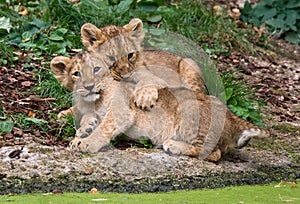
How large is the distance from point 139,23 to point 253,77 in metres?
3.90

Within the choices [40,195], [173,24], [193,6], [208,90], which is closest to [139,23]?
[208,90]

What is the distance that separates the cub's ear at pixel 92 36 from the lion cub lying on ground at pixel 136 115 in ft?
0.28

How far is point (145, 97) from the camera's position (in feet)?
24.8

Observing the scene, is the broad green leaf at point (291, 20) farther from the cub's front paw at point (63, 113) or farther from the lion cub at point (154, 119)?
the cub's front paw at point (63, 113)

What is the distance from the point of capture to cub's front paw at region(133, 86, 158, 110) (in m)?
7.54

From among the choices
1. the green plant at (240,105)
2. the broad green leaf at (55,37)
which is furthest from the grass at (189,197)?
the broad green leaf at (55,37)

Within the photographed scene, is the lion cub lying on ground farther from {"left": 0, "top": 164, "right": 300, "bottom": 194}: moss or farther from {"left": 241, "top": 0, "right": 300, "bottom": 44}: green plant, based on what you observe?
{"left": 241, "top": 0, "right": 300, "bottom": 44}: green plant

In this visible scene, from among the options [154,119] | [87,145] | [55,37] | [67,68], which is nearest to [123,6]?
[55,37]

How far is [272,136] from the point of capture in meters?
8.43

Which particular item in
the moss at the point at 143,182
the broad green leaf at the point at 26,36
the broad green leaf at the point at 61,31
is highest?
the broad green leaf at the point at 61,31

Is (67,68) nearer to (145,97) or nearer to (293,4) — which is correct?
(145,97)

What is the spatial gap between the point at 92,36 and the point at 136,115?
1002mm

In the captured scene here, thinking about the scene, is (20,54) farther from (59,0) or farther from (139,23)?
(139,23)

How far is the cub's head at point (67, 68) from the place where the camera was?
756 centimetres
